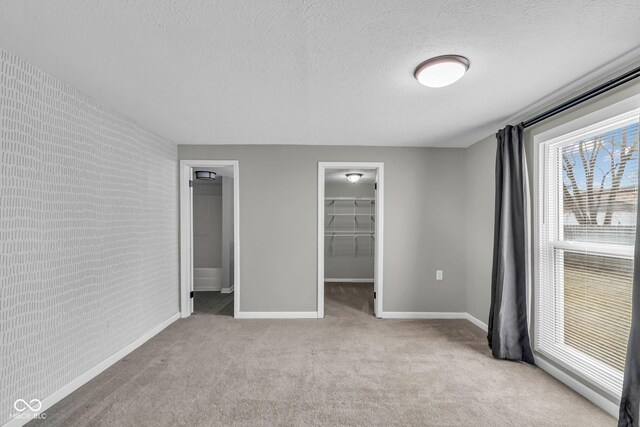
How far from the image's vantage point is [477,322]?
371 centimetres

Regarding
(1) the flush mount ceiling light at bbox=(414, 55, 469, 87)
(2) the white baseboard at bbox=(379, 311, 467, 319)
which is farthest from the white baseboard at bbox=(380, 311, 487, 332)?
(1) the flush mount ceiling light at bbox=(414, 55, 469, 87)

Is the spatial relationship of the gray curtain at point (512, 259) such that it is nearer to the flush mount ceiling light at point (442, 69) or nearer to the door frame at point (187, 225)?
the flush mount ceiling light at point (442, 69)

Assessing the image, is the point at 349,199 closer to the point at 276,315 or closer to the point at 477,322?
A: the point at 276,315

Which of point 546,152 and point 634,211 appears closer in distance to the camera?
point 634,211

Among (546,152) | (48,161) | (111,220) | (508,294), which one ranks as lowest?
(508,294)

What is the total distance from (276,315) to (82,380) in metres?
2.06

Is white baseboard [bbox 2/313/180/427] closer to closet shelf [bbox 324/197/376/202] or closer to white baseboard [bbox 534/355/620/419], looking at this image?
white baseboard [bbox 534/355/620/419]

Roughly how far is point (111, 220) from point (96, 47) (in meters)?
1.54

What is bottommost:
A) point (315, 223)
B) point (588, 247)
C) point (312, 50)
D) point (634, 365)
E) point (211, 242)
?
point (634, 365)

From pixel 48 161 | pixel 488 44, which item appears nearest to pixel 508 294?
pixel 488 44

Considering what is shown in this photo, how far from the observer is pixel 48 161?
81.0 inches

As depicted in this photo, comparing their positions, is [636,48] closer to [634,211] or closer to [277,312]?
[634,211]

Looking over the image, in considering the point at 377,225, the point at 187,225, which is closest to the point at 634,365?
the point at 377,225

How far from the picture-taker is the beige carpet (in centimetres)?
198
